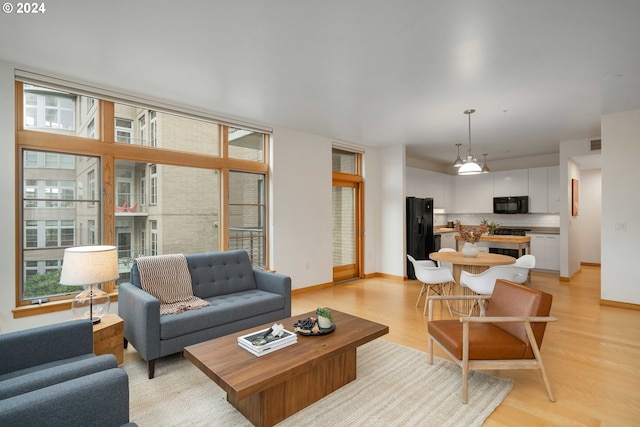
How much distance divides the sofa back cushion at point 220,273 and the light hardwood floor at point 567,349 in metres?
0.96

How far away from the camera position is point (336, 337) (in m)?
2.48

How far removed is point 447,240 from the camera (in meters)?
7.80

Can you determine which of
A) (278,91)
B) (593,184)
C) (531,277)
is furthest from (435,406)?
(593,184)

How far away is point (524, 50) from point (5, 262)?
5.05 metres

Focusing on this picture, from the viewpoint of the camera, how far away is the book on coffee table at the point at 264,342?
220cm

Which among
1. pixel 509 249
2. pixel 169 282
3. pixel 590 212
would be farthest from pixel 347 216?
pixel 590 212

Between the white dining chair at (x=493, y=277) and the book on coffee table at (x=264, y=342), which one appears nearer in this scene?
the book on coffee table at (x=264, y=342)

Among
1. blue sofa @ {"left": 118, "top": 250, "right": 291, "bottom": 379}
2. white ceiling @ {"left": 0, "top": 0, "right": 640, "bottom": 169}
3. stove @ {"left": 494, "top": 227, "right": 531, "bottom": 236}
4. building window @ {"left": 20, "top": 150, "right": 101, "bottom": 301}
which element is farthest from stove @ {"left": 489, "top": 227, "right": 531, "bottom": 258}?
building window @ {"left": 20, "top": 150, "right": 101, "bottom": 301}

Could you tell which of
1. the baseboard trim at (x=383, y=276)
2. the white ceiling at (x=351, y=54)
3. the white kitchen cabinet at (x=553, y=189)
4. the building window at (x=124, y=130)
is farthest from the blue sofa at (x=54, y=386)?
the white kitchen cabinet at (x=553, y=189)

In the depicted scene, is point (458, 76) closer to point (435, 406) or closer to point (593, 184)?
point (435, 406)

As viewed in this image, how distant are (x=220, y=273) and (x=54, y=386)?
240 centimetres

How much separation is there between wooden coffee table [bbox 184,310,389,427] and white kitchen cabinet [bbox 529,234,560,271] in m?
6.34

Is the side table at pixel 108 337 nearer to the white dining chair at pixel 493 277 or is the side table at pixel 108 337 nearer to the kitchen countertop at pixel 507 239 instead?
the white dining chair at pixel 493 277

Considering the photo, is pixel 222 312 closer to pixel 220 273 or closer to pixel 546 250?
pixel 220 273
